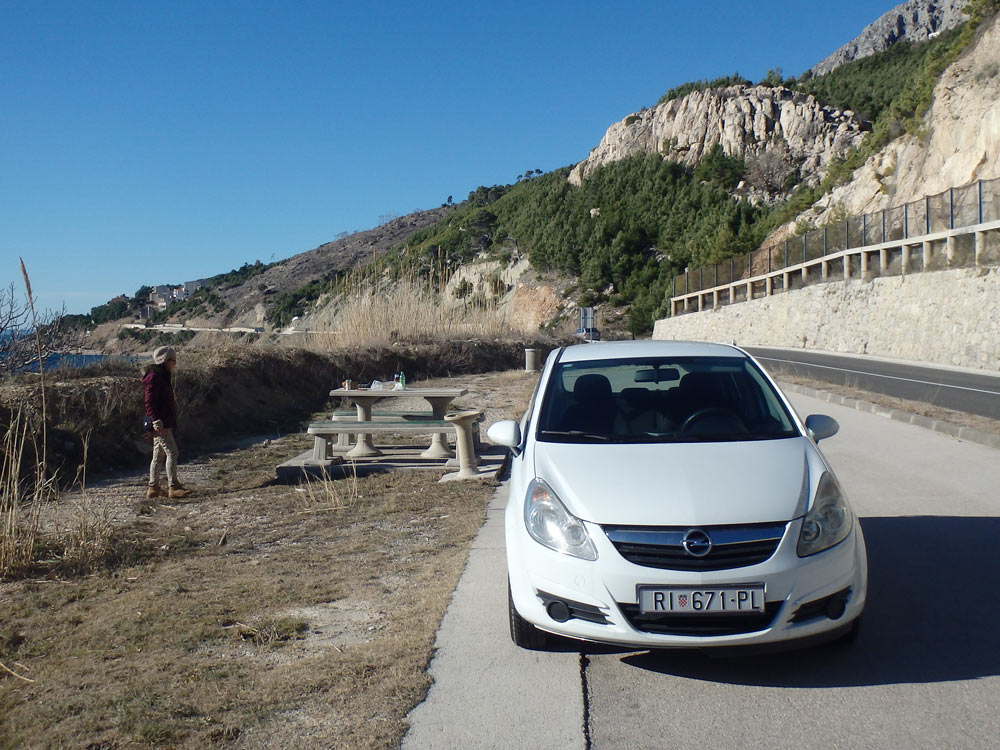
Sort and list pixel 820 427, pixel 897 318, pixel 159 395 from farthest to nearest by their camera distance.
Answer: pixel 897 318 → pixel 159 395 → pixel 820 427

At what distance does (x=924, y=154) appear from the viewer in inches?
1666

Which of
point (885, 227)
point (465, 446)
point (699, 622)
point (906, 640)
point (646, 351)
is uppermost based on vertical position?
point (885, 227)

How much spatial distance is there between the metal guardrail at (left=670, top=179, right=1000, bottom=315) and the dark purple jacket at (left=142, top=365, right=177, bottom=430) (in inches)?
944

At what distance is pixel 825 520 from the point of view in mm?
4008

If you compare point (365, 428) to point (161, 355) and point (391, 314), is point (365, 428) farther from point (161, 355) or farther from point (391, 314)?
point (391, 314)

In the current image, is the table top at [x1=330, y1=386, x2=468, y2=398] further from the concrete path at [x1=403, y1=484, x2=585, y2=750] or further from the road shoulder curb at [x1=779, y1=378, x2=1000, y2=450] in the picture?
the road shoulder curb at [x1=779, y1=378, x2=1000, y2=450]

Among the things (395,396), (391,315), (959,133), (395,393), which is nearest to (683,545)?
(395,393)

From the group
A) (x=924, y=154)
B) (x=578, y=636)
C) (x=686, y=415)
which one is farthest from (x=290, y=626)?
(x=924, y=154)

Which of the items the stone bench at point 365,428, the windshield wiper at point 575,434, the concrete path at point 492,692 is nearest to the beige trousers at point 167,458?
the stone bench at point 365,428

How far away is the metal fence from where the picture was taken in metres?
27.5

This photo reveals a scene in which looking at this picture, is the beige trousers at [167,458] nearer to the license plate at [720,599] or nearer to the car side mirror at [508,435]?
the car side mirror at [508,435]

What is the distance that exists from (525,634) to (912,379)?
1868 centimetres

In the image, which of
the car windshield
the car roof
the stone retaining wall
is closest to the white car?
the car windshield

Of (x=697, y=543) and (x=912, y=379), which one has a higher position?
(x=697, y=543)
